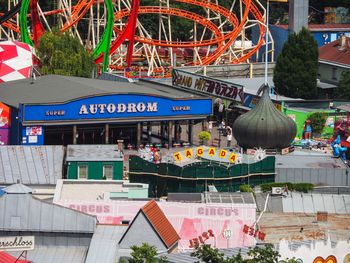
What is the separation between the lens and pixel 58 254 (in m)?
37.6

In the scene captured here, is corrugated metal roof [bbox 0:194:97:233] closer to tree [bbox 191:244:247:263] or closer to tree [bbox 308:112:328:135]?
tree [bbox 191:244:247:263]

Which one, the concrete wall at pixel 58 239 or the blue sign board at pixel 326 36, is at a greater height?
the blue sign board at pixel 326 36

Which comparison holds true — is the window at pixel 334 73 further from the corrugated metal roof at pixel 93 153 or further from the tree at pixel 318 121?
the corrugated metal roof at pixel 93 153

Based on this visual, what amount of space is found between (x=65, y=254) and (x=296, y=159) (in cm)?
1689

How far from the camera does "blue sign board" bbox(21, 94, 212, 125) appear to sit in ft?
196

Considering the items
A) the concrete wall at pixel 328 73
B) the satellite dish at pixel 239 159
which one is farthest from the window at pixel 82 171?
the concrete wall at pixel 328 73

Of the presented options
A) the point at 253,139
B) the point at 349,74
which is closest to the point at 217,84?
the point at 349,74

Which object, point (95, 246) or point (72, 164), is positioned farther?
point (72, 164)

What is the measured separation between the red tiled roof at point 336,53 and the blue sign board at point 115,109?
1862 centimetres

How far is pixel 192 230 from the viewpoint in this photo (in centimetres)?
3994

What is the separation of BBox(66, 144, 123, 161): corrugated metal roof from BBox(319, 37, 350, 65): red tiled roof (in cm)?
3128

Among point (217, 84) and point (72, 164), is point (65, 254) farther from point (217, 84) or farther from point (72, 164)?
point (217, 84)

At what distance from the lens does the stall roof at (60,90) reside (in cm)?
6131

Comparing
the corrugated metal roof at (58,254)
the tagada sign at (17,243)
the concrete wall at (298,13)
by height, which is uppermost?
the concrete wall at (298,13)
